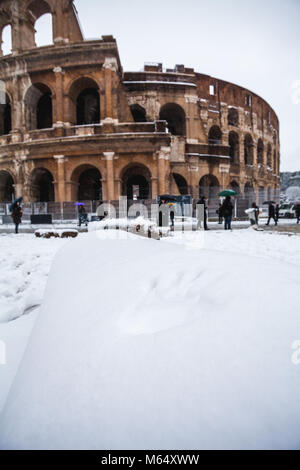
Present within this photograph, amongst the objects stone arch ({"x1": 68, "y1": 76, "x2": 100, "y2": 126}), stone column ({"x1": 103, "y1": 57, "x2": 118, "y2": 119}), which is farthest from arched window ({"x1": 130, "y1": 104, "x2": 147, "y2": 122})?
stone column ({"x1": 103, "y1": 57, "x2": 118, "y2": 119})

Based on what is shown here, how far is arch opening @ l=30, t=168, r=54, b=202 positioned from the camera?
651 inches

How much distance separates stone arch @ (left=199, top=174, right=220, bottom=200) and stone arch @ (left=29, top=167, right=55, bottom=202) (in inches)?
470

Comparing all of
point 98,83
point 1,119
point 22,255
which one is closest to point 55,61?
point 98,83

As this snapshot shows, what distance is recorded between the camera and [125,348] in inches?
39.6

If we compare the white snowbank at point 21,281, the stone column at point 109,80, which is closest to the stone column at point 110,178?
the stone column at point 109,80

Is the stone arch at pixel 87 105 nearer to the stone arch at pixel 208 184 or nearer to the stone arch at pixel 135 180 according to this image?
the stone arch at pixel 135 180

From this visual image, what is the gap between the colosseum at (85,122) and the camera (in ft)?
50.1

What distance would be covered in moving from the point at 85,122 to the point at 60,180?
612 centimetres

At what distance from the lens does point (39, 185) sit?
1788 cm

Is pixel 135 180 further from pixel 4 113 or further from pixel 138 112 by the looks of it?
pixel 4 113

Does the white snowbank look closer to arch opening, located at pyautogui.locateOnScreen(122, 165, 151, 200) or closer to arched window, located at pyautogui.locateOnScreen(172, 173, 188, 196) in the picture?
arch opening, located at pyautogui.locateOnScreen(122, 165, 151, 200)

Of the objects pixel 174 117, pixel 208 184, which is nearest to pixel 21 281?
pixel 208 184
